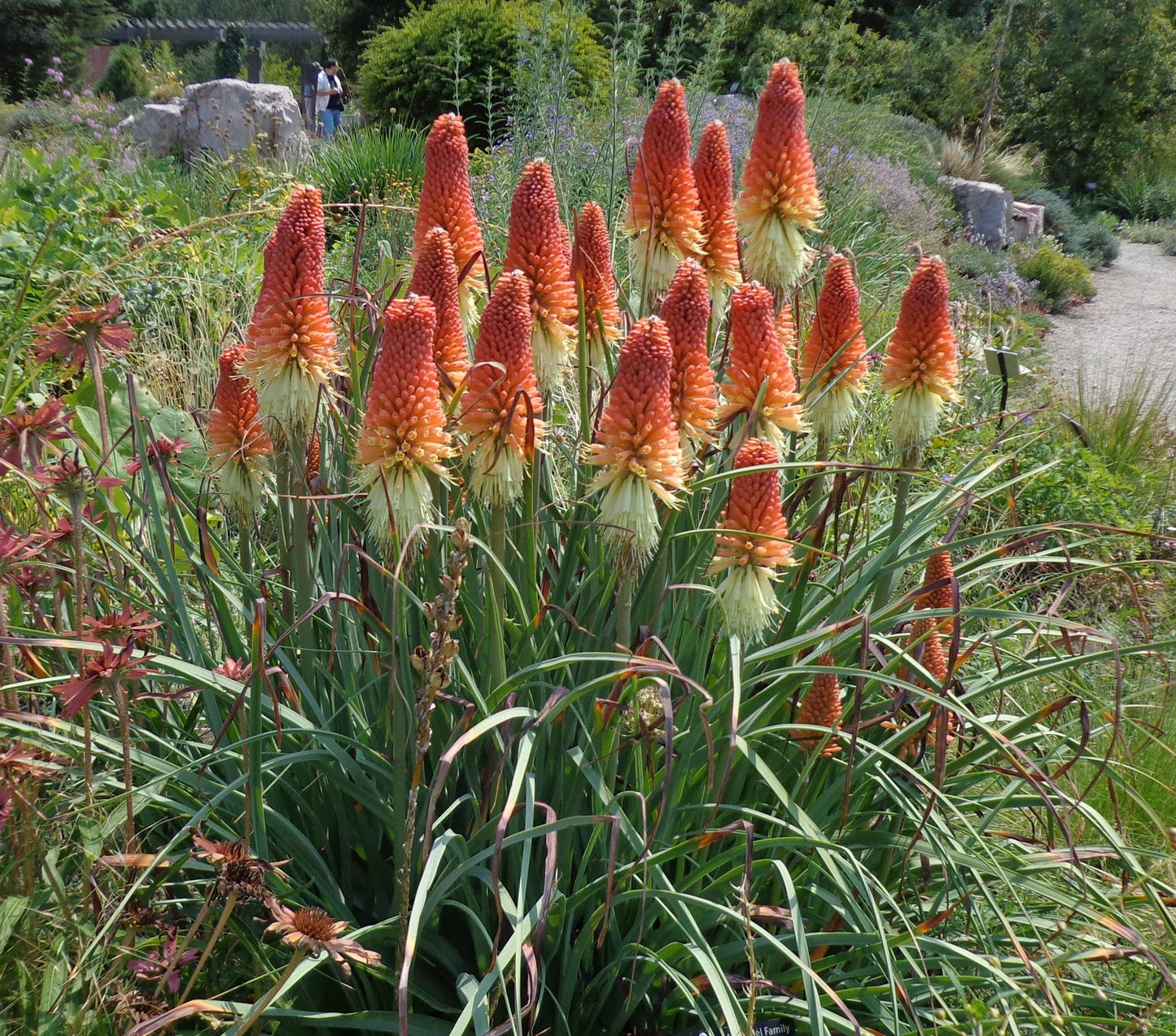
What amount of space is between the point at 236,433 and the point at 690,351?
3.59ft

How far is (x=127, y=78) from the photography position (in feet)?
128

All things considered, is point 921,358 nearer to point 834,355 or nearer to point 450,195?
point 834,355

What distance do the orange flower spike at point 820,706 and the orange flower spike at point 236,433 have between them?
4.41 feet

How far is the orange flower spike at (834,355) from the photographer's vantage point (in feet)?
8.71

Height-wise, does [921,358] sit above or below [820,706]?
above

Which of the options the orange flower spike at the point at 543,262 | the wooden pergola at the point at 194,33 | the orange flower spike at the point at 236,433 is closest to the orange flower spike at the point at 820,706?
the orange flower spike at the point at 543,262

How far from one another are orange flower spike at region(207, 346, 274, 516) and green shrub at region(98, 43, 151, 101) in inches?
1641

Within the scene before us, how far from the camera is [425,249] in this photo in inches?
85.2

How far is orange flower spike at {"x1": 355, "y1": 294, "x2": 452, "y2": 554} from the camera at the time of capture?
1921 millimetres

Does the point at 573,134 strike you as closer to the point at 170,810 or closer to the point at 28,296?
the point at 28,296

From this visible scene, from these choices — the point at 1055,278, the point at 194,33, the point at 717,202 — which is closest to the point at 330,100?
the point at 1055,278

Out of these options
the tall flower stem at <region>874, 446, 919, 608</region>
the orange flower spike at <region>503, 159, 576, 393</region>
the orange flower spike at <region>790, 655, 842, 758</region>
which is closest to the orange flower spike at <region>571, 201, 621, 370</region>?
the orange flower spike at <region>503, 159, 576, 393</region>

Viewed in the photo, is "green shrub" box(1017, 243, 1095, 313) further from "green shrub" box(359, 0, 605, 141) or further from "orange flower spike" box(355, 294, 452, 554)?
"orange flower spike" box(355, 294, 452, 554)

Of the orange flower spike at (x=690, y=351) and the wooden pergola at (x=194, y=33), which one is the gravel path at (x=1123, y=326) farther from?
the wooden pergola at (x=194, y=33)
